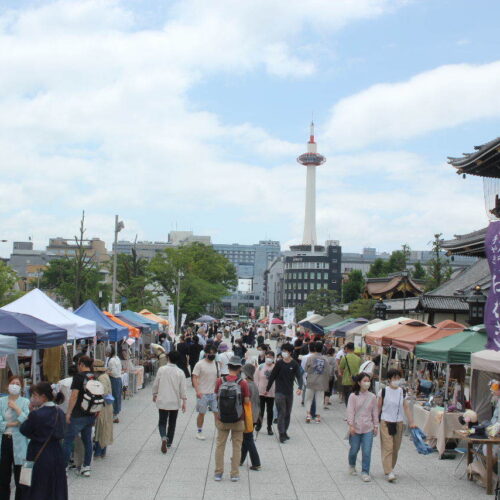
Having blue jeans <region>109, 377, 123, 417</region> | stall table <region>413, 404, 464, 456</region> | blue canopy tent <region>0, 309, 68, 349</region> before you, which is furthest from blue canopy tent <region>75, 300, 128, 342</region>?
stall table <region>413, 404, 464, 456</region>

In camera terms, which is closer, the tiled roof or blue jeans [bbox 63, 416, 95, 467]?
blue jeans [bbox 63, 416, 95, 467]

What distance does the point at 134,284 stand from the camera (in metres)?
49.3

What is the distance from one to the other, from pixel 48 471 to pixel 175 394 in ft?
13.1

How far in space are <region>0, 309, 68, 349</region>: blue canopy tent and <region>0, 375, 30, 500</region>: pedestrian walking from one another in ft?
9.40

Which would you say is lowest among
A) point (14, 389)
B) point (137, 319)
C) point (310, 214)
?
point (137, 319)

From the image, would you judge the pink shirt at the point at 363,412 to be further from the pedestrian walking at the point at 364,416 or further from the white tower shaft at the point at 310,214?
the white tower shaft at the point at 310,214

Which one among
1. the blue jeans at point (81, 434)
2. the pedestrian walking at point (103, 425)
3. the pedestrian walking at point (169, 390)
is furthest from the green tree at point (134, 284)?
the blue jeans at point (81, 434)

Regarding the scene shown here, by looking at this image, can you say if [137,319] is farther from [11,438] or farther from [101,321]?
[11,438]

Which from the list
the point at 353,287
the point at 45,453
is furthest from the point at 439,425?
the point at 353,287

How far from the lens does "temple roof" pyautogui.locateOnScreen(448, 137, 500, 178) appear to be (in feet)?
43.3

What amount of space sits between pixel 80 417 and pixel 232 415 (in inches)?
80.7

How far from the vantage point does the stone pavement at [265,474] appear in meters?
8.20

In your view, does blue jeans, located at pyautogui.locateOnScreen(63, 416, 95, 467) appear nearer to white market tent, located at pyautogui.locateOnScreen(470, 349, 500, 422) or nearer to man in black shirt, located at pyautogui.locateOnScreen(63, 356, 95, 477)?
man in black shirt, located at pyautogui.locateOnScreen(63, 356, 95, 477)

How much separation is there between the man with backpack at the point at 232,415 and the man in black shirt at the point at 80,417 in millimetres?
1761
